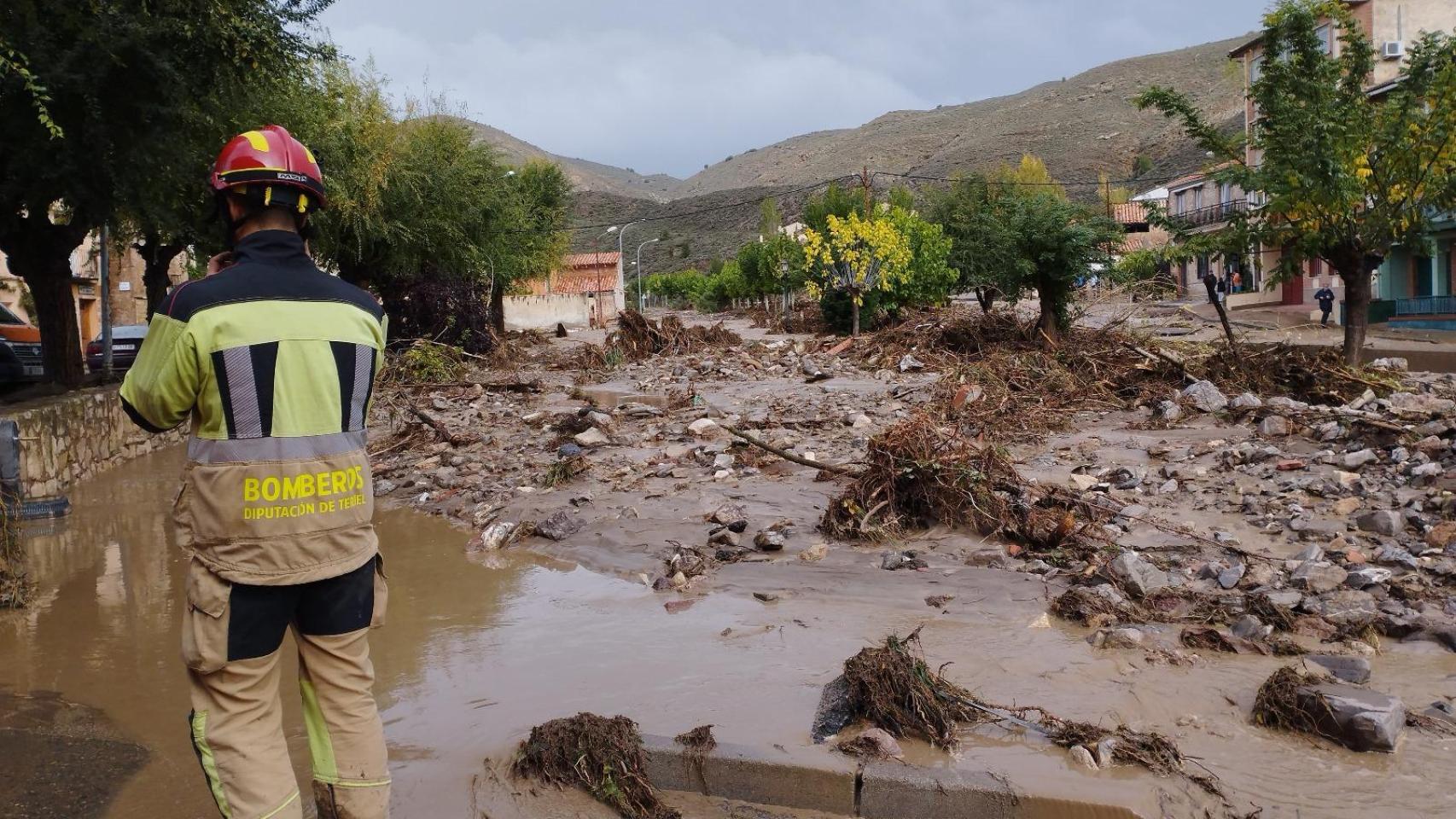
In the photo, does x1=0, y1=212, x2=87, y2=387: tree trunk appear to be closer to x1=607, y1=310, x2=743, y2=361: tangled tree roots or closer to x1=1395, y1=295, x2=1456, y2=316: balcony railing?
x1=607, y1=310, x2=743, y2=361: tangled tree roots

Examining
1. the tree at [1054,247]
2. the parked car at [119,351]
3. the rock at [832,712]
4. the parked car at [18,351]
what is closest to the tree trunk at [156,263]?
the parked car at [119,351]

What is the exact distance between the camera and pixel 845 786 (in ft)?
12.0

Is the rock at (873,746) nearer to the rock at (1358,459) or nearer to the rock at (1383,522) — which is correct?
the rock at (1383,522)

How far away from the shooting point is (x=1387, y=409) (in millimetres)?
10055

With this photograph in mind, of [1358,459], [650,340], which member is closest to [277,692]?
[1358,459]

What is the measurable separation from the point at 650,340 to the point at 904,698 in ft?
71.3

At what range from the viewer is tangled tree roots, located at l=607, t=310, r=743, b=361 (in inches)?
993

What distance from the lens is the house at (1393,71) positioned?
32.2m

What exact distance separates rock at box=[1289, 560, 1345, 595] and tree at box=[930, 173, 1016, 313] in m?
13.5

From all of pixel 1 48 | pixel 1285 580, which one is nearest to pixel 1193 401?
pixel 1285 580

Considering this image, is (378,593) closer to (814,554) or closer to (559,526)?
(814,554)

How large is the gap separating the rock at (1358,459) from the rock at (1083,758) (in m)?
5.93

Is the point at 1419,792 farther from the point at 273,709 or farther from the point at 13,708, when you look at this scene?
the point at 13,708

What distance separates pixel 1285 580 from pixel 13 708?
21.1ft
